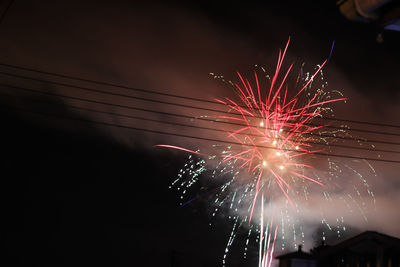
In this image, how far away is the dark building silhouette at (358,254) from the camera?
1026 centimetres

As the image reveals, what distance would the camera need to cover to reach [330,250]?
12008 millimetres

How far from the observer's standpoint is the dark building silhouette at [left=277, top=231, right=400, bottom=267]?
10.3 meters

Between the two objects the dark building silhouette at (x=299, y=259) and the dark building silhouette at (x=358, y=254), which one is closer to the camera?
the dark building silhouette at (x=358, y=254)

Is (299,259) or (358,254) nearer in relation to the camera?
(358,254)

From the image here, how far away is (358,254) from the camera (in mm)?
11289

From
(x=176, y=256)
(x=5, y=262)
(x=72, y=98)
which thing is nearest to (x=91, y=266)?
(x=5, y=262)

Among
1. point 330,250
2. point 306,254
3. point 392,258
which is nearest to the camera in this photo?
point 392,258

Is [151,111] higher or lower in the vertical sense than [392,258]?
higher

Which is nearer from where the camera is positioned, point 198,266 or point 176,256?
point 176,256

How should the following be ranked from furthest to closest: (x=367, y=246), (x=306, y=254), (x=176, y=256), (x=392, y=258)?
(x=176, y=256)
(x=306, y=254)
(x=367, y=246)
(x=392, y=258)

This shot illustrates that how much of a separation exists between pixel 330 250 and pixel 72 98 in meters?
9.77

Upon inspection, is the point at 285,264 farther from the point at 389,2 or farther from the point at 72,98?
the point at 389,2

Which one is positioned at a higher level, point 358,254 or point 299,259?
point 358,254

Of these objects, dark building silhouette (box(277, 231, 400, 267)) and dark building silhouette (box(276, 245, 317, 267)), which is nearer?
dark building silhouette (box(277, 231, 400, 267))
